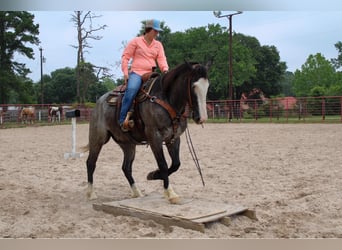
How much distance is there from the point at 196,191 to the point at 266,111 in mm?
24589

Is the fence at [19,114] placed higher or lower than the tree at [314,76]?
lower

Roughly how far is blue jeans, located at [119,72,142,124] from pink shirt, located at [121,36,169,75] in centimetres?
10

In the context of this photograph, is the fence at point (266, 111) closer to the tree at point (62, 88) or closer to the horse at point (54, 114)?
the horse at point (54, 114)

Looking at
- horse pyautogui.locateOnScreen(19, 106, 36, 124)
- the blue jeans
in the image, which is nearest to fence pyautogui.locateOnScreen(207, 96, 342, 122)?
horse pyautogui.locateOnScreen(19, 106, 36, 124)

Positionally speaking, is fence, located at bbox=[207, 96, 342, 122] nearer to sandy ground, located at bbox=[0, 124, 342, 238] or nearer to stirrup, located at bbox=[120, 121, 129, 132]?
sandy ground, located at bbox=[0, 124, 342, 238]

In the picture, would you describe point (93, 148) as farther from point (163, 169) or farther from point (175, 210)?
point (175, 210)

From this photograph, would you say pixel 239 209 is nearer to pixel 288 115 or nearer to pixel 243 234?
pixel 243 234

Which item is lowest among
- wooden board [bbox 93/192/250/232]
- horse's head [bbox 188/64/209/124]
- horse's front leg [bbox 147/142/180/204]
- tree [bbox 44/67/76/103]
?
wooden board [bbox 93/192/250/232]

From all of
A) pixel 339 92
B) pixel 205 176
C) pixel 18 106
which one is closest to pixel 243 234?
pixel 205 176

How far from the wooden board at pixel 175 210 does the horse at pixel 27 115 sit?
75.7 ft

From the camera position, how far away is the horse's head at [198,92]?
3.95 meters

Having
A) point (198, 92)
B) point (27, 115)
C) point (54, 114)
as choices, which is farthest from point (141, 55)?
point (54, 114)

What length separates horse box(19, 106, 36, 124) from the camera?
25.8 meters

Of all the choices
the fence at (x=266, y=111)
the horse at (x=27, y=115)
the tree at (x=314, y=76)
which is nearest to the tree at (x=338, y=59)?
the tree at (x=314, y=76)
